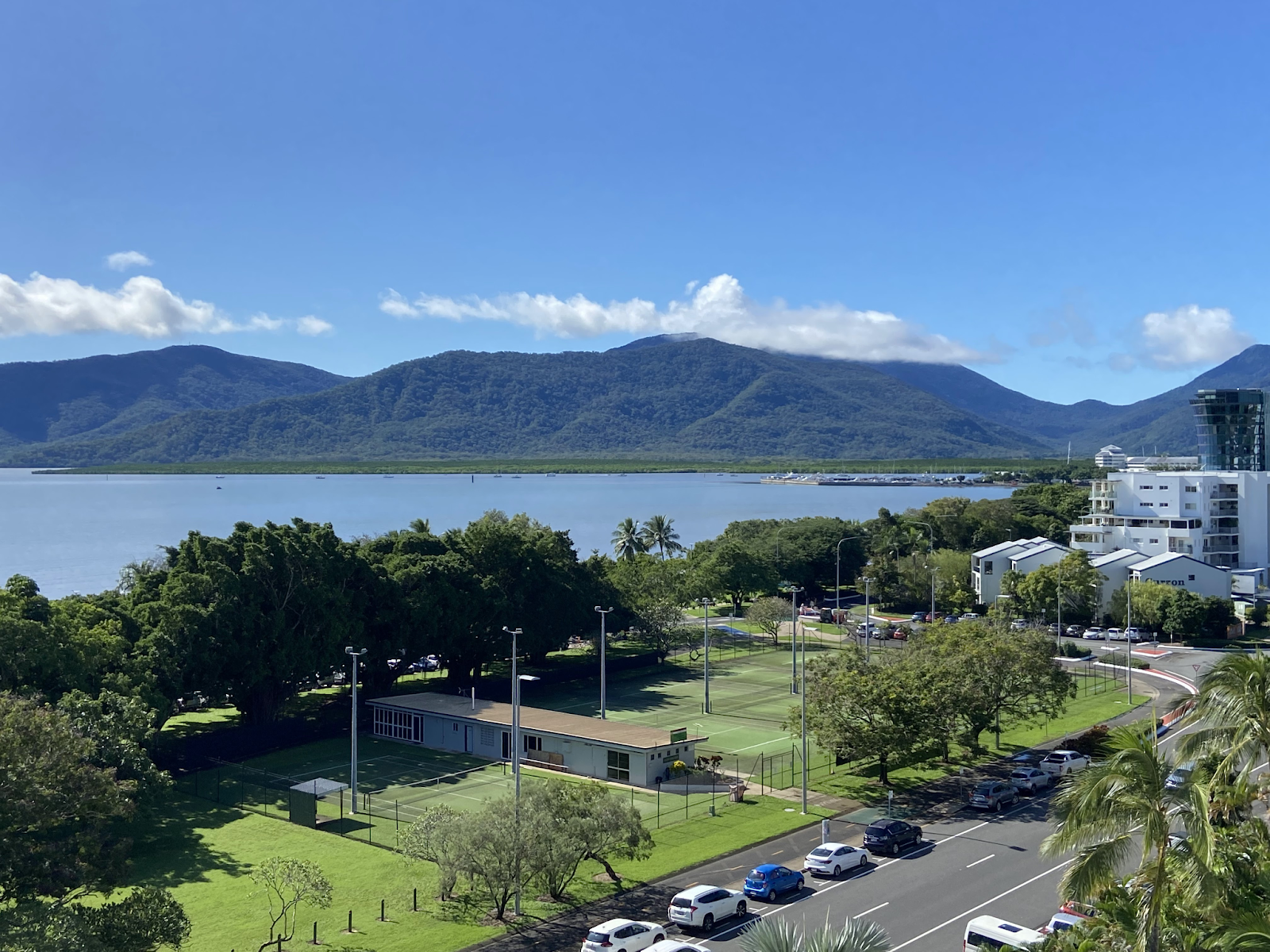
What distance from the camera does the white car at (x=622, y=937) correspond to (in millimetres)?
25922

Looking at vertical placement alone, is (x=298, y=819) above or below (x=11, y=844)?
below

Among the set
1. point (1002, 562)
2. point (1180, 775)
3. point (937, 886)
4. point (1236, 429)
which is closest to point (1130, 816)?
point (1180, 775)

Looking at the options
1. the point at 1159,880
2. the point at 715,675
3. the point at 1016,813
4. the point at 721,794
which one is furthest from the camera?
the point at 715,675

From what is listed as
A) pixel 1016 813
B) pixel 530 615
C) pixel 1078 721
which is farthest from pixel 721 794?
pixel 530 615

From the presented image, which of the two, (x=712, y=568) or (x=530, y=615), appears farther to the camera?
(x=712, y=568)

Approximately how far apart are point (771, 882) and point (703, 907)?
2942 millimetres

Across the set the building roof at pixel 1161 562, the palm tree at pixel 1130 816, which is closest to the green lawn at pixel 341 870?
the palm tree at pixel 1130 816

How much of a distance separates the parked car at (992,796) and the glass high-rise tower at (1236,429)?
3733 inches

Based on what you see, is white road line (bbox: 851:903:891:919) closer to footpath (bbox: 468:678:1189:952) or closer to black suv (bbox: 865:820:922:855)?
footpath (bbox: 468:678:1189:952)

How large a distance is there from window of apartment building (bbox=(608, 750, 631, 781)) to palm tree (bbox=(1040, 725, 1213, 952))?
3110cm

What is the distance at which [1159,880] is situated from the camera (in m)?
15.1

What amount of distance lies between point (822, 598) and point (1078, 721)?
56.3 m

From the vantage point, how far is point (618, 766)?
4575 cm

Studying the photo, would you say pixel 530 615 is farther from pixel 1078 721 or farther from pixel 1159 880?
pixel 1159 880
